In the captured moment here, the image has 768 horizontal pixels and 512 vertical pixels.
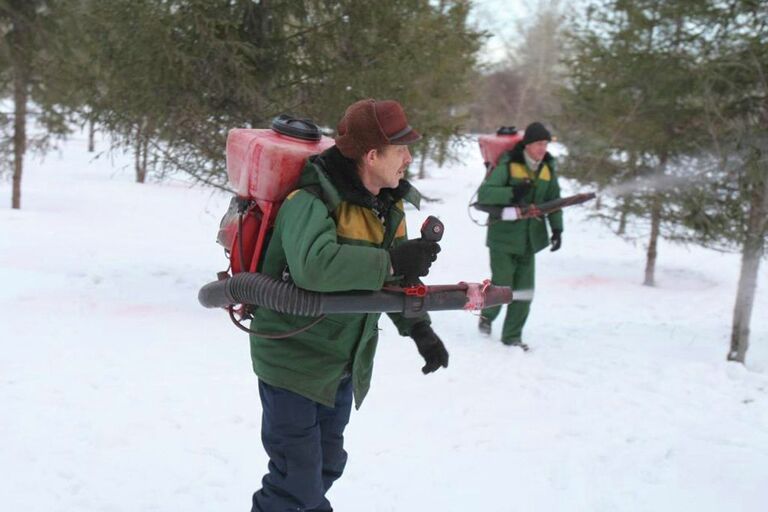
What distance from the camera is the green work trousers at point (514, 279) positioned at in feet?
21.8

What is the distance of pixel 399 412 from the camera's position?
489 cm

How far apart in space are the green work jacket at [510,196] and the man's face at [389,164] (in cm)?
406

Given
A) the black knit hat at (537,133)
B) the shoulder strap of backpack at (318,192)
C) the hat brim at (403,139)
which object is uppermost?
the black knit hat at (537,133)

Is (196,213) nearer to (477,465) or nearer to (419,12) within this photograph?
(419,12)

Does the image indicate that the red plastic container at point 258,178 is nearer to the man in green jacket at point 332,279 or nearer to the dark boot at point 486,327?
the man in green jacket at point 332,279

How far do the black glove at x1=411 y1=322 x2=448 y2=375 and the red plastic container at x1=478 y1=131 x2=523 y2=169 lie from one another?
163 inches

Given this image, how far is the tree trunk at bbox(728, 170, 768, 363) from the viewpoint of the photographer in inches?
256

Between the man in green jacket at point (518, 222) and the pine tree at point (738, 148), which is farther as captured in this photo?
the man in green jacket at point (518, 222)

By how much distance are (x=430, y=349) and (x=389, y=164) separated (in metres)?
0.81

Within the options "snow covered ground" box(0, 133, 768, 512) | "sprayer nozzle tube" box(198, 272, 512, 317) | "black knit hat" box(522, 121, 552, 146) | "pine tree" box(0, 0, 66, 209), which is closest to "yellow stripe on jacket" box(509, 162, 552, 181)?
"black knit hat" box(522, 121, 552, 146)

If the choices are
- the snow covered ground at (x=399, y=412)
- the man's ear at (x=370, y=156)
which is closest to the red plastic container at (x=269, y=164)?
the man's ear at (x=370, y=156)

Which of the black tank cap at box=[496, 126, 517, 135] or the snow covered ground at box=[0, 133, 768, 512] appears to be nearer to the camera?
the snow covered ground at box=[0, 133, 768, 512]

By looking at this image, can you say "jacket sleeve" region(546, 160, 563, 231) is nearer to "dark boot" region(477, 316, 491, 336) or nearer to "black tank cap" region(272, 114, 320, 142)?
"dark boot" region(477, 316, 491, 336)

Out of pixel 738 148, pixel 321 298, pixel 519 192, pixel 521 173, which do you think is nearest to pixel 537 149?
pixel 521 173
